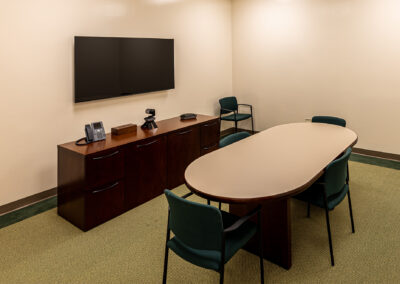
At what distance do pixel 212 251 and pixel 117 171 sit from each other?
1584mm

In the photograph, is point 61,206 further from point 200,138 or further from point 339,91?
point 339,91

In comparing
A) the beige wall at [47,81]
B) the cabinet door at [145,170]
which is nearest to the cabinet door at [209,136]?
the cabinet door at [145,170]

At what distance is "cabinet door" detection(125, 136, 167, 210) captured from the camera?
10.6 feet

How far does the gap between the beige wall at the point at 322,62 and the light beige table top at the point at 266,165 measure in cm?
180

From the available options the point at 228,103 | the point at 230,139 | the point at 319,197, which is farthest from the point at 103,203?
the point at 228,103

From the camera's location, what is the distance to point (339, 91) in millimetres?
4984

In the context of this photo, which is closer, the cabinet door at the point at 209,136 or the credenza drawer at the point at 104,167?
the credenza drawer at the point at 104,167

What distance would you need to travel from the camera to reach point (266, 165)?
7.79ft

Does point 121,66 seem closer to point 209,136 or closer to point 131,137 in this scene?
point 131,137

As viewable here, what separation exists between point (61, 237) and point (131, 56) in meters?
2.38

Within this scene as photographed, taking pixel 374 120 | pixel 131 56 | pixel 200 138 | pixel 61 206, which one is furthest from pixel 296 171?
pixel 374 120

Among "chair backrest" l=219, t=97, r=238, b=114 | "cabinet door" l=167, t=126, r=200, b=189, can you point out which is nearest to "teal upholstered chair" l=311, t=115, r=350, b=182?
"cabinet door" l=167, t=126, r=200, b=189

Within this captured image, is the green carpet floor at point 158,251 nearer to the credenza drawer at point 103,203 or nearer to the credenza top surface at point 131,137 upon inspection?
the credenza drawer at point 103,203

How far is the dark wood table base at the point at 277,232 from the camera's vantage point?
2279 millimetres
